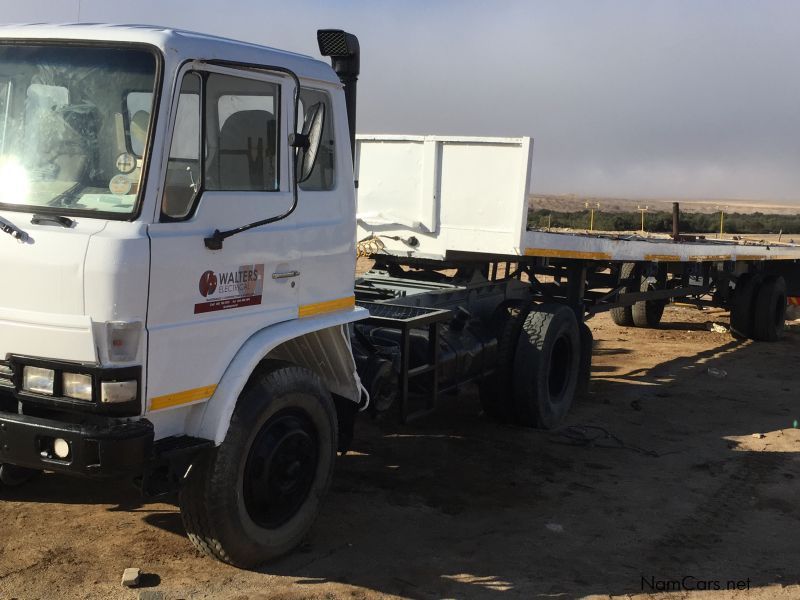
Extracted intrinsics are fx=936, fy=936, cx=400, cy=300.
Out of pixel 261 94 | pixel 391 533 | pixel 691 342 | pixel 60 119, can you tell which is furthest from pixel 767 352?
pixel 60 119

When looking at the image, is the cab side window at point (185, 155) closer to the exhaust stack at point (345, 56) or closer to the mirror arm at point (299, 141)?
the mirror arm at point (299, 141)

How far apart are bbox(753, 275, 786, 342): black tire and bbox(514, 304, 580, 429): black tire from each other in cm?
622

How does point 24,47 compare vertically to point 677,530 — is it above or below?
above

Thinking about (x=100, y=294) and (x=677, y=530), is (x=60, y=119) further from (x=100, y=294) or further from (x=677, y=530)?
(x=677, y=530)

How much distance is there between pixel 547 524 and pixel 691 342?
827cm

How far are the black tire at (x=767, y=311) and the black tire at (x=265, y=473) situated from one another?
10.1 metres

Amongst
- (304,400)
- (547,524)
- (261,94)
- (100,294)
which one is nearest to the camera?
(100,294)

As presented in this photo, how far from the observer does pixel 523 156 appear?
7.75 meters

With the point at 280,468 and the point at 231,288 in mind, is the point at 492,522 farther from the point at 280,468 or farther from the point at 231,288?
the point at 231,288

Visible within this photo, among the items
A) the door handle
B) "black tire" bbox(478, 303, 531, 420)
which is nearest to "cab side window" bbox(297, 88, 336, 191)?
the door handle

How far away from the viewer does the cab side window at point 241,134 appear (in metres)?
4.44

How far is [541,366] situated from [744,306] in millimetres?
6975

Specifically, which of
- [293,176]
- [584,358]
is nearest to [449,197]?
[584,358]

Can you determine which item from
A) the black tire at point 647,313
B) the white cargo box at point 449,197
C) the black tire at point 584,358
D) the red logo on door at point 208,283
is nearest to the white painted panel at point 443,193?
the white cargo box at point 449,197
